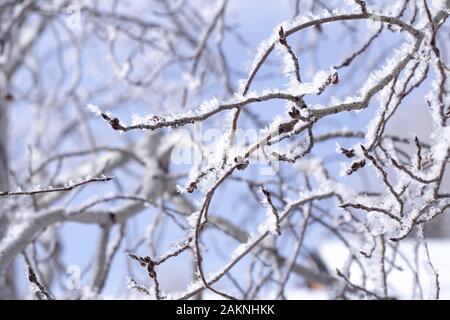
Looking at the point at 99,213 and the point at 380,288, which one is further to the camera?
the point at 99,213

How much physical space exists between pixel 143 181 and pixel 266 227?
1.79m

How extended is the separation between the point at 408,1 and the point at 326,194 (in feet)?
2.11

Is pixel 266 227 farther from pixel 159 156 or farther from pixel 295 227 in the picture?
pixel 159 156

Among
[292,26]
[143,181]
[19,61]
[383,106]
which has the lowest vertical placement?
[383,106]

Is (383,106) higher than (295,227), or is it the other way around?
(295,227)

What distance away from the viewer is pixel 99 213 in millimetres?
2814

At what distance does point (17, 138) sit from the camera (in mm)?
9570

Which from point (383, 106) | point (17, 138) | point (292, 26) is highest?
point (17, 138)

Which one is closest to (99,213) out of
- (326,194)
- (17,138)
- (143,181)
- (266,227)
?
(143,181)
